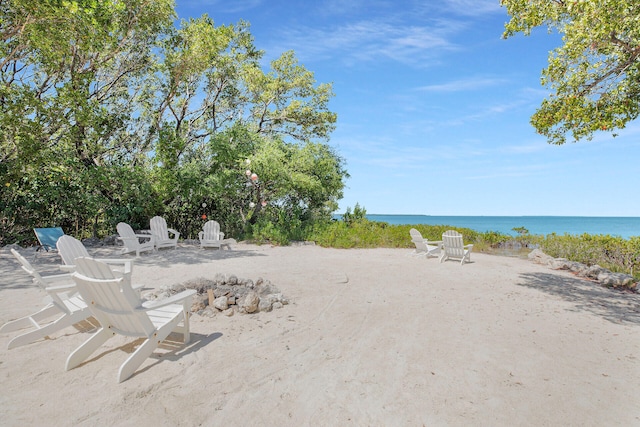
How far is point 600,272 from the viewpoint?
8.02m

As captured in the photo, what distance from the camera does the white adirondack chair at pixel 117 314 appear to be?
297 cm

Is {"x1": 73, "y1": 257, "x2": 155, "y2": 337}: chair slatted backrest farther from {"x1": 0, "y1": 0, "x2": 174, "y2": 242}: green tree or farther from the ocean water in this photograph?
the ocean water

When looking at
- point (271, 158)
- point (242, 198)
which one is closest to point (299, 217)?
point (242, 198)

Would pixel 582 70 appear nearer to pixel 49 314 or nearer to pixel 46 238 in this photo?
pixel 49 314

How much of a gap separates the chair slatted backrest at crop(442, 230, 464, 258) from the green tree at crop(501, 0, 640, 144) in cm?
342

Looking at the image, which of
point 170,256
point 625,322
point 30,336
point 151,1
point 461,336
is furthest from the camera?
point 151,1

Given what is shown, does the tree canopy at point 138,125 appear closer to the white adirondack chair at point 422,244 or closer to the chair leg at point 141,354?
the white adirondack chair at point 422,244

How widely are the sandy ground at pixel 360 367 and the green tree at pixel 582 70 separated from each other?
10.4ft

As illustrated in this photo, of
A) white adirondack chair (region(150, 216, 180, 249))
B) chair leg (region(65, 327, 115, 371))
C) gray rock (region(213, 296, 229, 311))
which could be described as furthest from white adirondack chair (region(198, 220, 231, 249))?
chair leg (region(65, 327, 115, 371))

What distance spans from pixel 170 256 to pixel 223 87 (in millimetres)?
9893

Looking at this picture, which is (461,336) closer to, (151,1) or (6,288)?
(6,288)

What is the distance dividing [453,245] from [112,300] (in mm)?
8190

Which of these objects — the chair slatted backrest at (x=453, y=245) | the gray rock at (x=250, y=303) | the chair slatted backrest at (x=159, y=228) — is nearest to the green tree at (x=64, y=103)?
the chair slatted backrest at (x=159, y=228)

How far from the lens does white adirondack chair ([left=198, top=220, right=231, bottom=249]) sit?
35.7 feet
